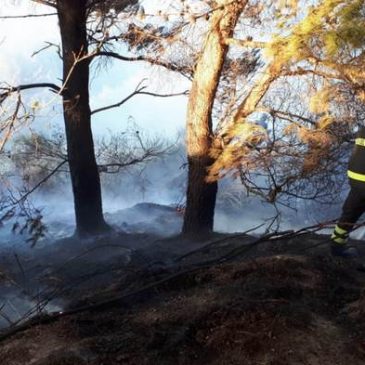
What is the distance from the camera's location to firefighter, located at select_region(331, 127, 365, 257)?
5.65 metres

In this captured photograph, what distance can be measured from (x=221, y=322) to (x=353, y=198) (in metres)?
2.84

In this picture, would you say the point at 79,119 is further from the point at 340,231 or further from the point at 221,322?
the point at 221,322

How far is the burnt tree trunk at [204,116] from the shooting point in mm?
7754

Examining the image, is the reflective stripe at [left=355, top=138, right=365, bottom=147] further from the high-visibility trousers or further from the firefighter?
the high-visibility trousers

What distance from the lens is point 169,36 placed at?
26.4 feet

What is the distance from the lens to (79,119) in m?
10.1

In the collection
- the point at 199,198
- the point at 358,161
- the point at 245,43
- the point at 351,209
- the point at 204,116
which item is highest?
the point at 245,43

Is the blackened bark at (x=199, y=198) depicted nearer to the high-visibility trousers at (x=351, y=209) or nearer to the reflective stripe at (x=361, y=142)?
the high-visibility trousers at (x=351, y=209)

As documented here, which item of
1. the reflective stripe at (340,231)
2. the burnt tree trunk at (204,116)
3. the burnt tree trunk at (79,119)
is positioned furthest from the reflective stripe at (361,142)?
the burnt tree trunk at (79,119)

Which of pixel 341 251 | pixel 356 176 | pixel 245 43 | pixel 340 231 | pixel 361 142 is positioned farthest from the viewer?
pixel 245 43

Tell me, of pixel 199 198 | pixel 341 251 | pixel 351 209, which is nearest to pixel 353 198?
pixel 351 209

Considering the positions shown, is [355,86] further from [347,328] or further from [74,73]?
[74,73]

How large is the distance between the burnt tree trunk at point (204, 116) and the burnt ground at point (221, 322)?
152 inches

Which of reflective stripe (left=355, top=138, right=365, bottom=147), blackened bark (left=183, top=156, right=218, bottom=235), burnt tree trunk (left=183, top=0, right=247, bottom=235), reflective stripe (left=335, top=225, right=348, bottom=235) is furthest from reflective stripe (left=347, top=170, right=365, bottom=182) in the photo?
blackened bark (left=183, top=156, right=218, bottom=235)
